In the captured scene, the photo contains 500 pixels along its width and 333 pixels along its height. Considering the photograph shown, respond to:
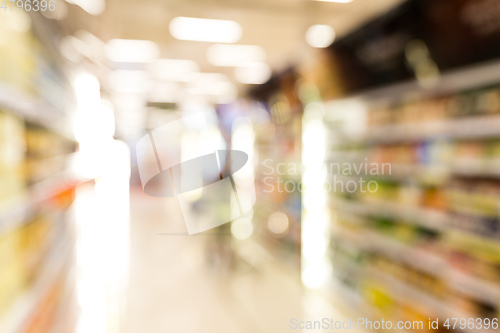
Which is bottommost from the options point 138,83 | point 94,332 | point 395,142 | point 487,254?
point 94,332

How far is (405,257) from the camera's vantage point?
2.69m

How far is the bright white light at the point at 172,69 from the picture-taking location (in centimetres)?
560

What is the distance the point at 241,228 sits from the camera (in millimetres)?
5883

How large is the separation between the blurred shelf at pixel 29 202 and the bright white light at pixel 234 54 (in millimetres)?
3183

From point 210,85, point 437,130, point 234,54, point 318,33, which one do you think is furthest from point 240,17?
point 210,85

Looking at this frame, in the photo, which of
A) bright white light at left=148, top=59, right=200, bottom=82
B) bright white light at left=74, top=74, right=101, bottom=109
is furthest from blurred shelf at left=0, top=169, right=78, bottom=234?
bright white light at left=148, top=59, right=200, bottom=82

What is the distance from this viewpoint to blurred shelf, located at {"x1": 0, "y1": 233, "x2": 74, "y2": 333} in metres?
1.36

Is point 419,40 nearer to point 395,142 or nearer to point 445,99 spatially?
point 445,99

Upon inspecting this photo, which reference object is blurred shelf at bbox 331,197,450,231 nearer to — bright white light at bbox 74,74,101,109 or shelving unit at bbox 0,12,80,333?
shelving unit at bbox 0,12,80,333

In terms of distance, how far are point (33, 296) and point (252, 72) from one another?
579 centimetres

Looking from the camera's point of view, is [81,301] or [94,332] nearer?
[94,332]

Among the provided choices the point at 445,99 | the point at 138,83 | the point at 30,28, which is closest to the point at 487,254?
the point at 445,99

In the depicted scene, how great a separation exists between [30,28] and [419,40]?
8.51ft

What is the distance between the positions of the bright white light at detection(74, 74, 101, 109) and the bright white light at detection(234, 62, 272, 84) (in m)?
2.66
